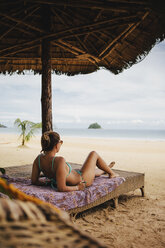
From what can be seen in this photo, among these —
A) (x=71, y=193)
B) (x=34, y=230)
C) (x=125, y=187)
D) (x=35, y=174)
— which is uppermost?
(x=34, y=230)

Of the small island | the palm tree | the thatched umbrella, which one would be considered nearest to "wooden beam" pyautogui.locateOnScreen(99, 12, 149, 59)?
the thatched umbrella

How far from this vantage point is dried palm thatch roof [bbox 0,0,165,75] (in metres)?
2.78

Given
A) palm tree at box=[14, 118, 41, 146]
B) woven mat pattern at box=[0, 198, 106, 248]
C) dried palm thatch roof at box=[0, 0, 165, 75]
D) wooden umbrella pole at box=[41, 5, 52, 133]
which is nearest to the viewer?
woven mat pattern at box=[0, 198, 106, 248]

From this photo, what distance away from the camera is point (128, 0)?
2.58m

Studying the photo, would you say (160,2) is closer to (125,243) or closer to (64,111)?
(125,243)

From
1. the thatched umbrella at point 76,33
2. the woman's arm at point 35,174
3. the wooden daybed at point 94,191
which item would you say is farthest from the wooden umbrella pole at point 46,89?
Result: the woman's arm at point 35,174

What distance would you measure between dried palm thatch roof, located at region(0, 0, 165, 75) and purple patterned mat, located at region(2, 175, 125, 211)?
2.27 meters

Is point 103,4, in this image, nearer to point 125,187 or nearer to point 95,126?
point 125,187

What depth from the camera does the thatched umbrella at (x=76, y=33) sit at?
281cm

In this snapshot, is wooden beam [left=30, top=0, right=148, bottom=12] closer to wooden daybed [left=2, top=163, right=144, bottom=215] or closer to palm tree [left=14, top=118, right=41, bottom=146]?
wooden daybed [left=2, top=163, right=144, bottom=215]

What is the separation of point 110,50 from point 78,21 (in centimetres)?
81

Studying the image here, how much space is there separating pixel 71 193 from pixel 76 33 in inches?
98.0

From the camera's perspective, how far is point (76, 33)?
3387mm

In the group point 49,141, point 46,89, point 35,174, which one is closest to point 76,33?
point 46,89
